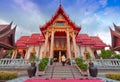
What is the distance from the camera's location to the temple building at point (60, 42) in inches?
687

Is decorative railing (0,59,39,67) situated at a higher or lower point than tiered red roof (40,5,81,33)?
lower

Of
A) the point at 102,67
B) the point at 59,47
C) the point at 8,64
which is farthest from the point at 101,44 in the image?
the point at 8,64

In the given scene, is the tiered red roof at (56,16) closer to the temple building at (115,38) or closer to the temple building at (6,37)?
the temple building at (6,37)

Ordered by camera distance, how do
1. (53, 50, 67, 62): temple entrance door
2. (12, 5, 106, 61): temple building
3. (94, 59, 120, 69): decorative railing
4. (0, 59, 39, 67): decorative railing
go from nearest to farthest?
1. (0, 59, 39, 67): decorative railing
2. (94, 59, 120, 69): decorative railing
3. (12, 5, 106, 61): temple building
4. (53, 50, 67, 62): temple entrance door

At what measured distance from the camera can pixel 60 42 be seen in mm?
20172

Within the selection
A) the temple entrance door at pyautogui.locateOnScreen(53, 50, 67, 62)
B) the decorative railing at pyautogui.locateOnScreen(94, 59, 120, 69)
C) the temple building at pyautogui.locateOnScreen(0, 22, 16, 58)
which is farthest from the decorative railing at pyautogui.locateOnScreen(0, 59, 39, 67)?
the temple entrance door at pyautogui.locateOnScreen(53, 50, 67, 62)

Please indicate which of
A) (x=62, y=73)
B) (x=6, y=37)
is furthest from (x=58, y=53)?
(x=6, y=37)

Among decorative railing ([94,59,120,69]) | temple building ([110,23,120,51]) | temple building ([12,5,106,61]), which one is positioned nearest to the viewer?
decorative railing ([94,59,120,69])

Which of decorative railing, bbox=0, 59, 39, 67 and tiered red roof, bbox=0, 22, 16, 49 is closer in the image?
tiered red roof, bbox=0, 22, 16, 49

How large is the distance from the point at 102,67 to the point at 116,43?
2.83m

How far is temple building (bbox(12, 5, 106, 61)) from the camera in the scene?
687 inches

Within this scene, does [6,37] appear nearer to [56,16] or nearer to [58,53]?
[56,16]

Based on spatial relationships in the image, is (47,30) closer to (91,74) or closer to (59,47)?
(59,47)

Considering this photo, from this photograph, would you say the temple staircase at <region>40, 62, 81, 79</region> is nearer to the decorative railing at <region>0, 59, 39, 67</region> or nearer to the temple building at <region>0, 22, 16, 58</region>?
the decorative railing at <region>0, 59, 39, 67</region>
